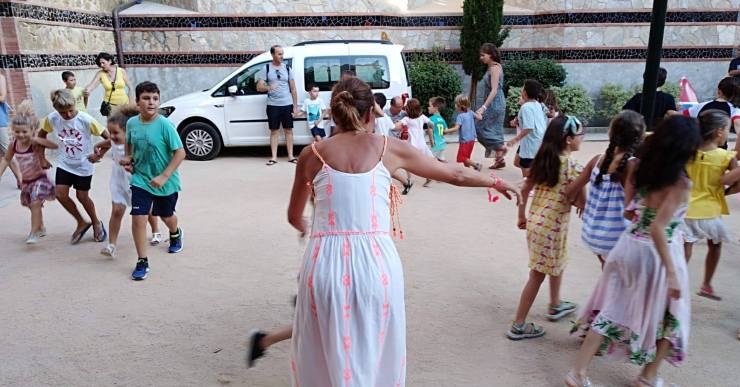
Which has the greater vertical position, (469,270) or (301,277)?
(301,277)

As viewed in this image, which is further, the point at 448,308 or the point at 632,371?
the point at 448,308

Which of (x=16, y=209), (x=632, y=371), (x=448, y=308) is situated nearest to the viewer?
(x=632, y=371)

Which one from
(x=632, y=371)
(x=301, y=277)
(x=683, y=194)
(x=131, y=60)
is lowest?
(x=632, y=371)

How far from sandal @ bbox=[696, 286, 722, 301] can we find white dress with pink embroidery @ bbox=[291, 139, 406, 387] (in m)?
3.14

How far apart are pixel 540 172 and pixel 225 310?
2.55m

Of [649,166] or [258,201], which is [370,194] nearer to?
[649,166]

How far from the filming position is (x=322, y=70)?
33.7ft

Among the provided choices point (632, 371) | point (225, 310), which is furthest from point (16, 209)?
point (632, 371)

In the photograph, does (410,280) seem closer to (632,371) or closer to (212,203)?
(632,371)

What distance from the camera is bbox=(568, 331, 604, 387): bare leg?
3.21 meters

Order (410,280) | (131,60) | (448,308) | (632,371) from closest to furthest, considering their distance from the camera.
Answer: (632,371) → (448,308) → (410,280) → (131,60)

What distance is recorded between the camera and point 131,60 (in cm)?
1312

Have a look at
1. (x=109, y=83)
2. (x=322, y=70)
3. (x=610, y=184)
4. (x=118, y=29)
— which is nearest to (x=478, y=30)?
(x=322, y=70)

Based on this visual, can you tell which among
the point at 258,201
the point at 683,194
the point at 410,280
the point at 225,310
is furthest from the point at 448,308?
the point at 258,201
